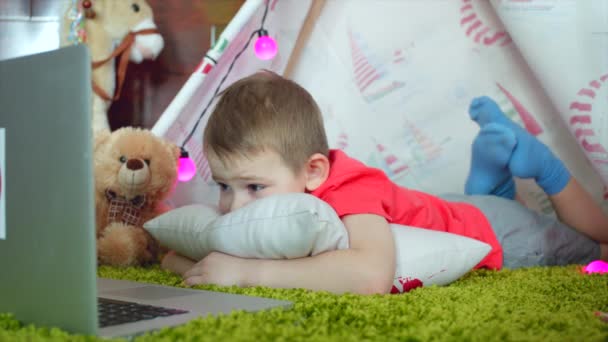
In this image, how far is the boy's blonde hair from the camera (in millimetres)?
1140

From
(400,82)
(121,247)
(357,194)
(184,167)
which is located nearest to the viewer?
(357,194)

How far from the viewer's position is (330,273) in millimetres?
962

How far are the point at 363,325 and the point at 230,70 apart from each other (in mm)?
1139

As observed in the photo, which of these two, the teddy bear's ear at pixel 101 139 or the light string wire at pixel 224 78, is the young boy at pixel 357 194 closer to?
the teddy bear's ear at pixel 101 139

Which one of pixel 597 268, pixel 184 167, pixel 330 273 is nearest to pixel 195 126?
pixel 184 167

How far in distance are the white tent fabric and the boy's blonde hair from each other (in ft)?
1.55

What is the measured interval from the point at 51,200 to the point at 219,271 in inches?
18.3

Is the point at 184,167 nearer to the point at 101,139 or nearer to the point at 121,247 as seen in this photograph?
the point at 101,139

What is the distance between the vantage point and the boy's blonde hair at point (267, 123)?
3.74ft

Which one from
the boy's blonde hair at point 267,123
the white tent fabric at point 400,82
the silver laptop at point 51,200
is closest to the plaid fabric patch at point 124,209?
the white tent fabric at point 400,82

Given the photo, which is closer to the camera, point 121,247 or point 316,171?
point 316,171

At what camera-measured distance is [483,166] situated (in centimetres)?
163

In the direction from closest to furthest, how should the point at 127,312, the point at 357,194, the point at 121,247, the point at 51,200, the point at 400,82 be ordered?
the point at 51,200 < the point at 127,312 < the point at 357,194 < the point at 121,247 < the point at 400,82

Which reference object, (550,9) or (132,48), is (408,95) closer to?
(550,9)
